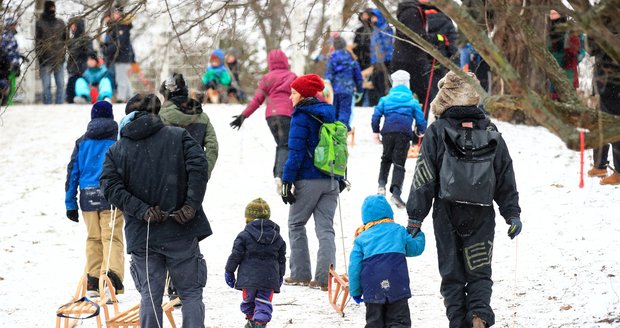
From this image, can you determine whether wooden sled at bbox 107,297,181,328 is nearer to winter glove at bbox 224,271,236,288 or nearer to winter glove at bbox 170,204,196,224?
winter glove at bbox 224,271,236,288

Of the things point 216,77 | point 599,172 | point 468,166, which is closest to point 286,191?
point 468,166

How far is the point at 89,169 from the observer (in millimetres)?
8539

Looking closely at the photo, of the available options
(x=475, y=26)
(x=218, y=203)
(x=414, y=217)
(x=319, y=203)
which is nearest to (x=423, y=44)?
(x=475, y=26)

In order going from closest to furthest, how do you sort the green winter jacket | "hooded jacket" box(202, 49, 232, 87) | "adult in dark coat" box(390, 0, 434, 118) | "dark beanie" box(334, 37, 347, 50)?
Answer: the green winter jacket
"adult in dark coat" box(390, 0, 434, 118)
"dark beanie" box(334, 37, 347, 50)
"hooded jacket" box(202, 49, 232, 87)

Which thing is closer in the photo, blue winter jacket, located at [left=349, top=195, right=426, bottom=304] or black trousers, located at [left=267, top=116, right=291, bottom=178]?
blue winter jacket, located at [left=349, top=195, right=426, bottom=304]

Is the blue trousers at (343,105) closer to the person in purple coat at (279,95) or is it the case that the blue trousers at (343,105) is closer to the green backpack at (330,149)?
the person in purple coat at (279,95)

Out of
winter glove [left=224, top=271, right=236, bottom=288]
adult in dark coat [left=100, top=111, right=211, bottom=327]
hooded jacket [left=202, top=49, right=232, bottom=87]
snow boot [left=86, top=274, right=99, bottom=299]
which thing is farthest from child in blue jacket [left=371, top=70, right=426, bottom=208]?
hooded jacket [left=202, top=49, right=232, bottom=87]

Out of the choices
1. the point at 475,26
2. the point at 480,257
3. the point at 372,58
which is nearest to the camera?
the point at 475,26

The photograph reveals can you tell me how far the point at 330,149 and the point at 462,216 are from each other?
2258mm

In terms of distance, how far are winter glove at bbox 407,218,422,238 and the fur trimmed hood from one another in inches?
29.8

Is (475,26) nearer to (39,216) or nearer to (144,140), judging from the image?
(144,140)

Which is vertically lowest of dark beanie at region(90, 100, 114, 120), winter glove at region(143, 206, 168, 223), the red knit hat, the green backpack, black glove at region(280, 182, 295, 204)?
winter glove at region(143, 206, 168, 223)

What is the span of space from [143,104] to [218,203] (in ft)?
22.0

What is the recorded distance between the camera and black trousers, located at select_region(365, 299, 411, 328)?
6578mm
